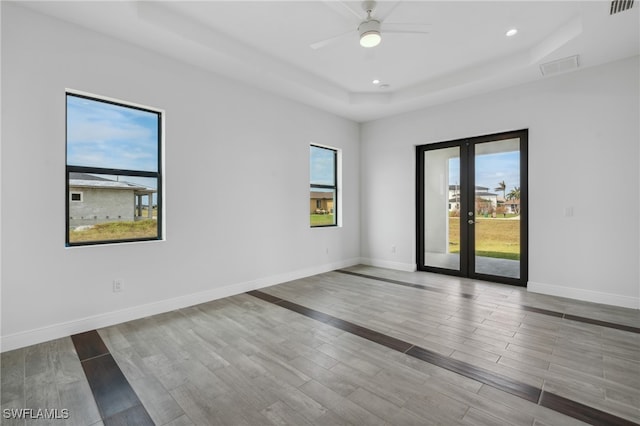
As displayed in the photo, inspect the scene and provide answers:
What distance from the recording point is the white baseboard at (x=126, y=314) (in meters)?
2.73

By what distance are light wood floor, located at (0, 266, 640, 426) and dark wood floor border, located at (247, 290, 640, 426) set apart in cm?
3

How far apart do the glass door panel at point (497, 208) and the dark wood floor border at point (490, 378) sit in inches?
118

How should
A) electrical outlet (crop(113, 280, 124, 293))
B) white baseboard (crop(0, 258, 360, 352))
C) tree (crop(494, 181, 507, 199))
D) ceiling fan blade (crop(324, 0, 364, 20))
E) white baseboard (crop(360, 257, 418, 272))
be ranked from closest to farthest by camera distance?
white baseboard (crop(0, 258, 360, 352))
ceiling fan blade (crop(324, 0, 364, 20))
electrical outlet (crop(113, 280, 124, 293))
tree (crop(494, 181, 507, 199))
white baseboard (crop(360, 257, 418, 272))

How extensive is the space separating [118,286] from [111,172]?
4.07 feet

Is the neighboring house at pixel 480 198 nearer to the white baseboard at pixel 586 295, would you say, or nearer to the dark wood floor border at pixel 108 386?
the white baseboard at pixel 586 295

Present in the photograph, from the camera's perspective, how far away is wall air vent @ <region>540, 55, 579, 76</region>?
3736 millimetres

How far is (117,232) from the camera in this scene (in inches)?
134

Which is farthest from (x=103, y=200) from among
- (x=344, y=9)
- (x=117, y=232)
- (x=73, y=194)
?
(x=344, y=9)

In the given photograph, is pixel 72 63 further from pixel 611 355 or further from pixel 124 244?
pixel 611 355

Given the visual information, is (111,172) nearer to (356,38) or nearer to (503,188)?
(356,38)

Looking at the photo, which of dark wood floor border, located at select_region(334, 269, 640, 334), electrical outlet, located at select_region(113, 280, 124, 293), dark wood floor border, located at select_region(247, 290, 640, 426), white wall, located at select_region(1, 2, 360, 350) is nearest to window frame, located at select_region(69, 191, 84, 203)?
white wall, located at select_region(1, 2, 360, 350)

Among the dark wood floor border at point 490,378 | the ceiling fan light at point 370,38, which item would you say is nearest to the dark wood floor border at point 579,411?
the dark wood floor border at point 490,378

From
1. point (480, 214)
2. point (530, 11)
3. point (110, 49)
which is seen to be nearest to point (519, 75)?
point (530, 11)

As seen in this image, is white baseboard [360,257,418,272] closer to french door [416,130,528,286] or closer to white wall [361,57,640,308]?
french door [416,130,528,286]
